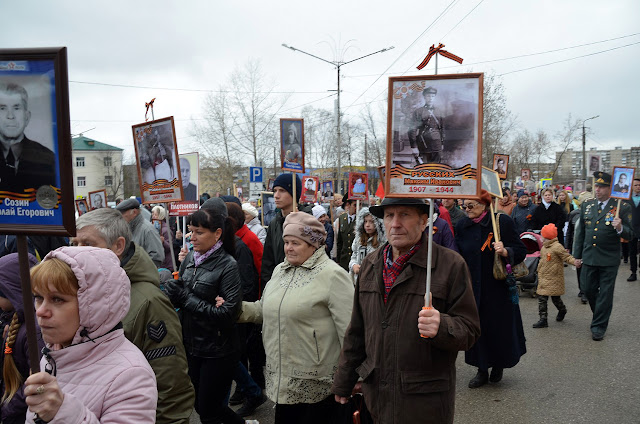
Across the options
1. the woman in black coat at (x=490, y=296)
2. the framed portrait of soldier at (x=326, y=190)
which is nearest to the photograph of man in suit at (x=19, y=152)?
the woman in black coat at (x=490, y=296)

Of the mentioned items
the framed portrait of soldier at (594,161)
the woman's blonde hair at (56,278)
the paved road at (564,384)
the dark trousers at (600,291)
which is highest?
the framed portrait of soldier at (594,161)

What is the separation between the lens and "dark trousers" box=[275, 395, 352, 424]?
11.7ft

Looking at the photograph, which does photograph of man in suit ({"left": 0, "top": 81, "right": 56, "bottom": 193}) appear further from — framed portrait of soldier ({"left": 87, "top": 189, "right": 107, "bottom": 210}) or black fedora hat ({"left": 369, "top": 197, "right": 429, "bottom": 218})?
framed portrait of soldier ({"left": 87, "top": 189, "right": 107, "bottom": 210})

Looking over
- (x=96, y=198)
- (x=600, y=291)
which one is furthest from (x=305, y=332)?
(x=96, y=198)

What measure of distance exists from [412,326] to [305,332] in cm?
101

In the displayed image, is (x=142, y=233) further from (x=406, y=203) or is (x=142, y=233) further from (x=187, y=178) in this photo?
(x=406, y=203)

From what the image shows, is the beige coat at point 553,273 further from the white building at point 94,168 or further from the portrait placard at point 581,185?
the white building at point 94,168

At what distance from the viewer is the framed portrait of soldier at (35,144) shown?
178cm

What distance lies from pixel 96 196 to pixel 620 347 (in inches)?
427

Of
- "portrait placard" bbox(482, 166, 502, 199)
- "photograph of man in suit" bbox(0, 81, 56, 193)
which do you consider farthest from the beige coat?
"photograph of man in suit" bbox(0, 81, 56, 193)

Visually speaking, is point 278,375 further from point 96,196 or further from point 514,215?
point 514,215

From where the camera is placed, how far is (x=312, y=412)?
358 cm

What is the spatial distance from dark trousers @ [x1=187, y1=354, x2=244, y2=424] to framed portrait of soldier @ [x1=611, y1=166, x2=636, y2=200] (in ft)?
20.9

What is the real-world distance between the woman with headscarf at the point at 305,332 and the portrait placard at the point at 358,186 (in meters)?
6.32
